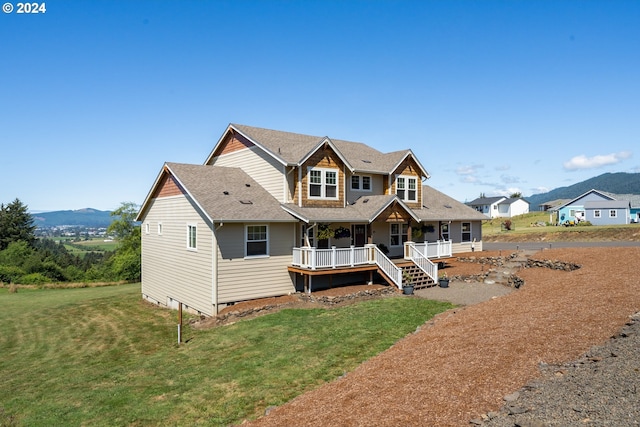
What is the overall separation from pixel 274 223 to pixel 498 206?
281 feet

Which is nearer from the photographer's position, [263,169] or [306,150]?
[306,150]

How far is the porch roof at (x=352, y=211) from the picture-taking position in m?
21.0

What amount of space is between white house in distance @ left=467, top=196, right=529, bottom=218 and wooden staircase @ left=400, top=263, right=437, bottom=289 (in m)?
73.2

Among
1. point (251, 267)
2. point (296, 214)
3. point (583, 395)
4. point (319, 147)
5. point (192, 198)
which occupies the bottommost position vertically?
point (583, 395)

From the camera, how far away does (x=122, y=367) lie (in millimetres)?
14039

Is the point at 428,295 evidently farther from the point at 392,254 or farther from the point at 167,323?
the point at 167,323

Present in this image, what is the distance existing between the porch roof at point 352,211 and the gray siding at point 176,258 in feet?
15.0

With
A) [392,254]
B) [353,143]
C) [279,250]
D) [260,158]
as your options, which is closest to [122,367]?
[279,250]

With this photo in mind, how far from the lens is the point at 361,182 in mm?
26391

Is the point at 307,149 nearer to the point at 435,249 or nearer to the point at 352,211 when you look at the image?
the point at 352,211

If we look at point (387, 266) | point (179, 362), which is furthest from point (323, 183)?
point (179, 362)

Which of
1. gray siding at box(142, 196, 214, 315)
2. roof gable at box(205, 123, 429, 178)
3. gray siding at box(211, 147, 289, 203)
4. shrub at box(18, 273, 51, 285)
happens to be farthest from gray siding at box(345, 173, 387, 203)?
shrub at box(18, 273, 51, 285)

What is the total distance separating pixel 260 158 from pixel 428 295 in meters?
11.6

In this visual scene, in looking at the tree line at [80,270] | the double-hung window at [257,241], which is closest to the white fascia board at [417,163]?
the double-hung window at [257,241]
